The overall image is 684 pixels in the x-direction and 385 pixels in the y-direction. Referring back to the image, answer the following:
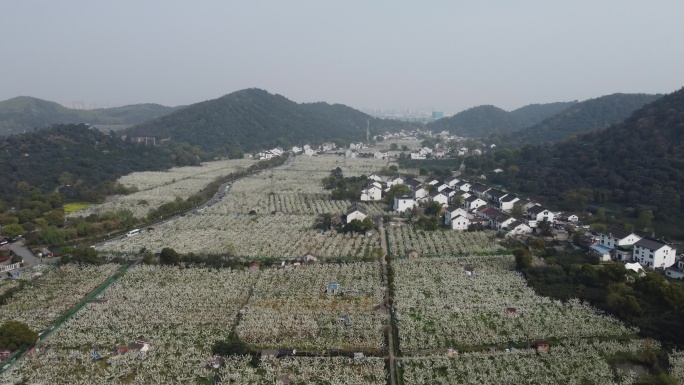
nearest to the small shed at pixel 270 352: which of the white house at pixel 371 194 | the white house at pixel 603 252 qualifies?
the white house at pixel 603 252

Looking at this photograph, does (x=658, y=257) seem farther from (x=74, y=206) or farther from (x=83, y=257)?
(x=74, y=206)

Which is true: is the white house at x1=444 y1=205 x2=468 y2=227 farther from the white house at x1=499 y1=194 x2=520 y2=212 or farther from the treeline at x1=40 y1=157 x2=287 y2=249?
the treeline at x1=40 y1=157 x2=287 y2=249

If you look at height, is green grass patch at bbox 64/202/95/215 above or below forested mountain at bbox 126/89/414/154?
below

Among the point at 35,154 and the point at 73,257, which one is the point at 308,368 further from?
the point at 35,154

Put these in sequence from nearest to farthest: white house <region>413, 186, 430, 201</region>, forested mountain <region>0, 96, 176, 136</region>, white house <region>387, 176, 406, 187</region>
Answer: white house <region>413, 186, 430, 201</region> < white house <region>387, 176, 406, 187</region> < forested mountain <region>0, 96, 176, 136</region>

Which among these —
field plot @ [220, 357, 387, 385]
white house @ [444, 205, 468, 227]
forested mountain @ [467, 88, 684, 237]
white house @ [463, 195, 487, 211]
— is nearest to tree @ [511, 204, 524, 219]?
white house @ [463, 195, 487, 211]

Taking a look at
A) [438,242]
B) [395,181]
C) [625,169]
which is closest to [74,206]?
[395,181]

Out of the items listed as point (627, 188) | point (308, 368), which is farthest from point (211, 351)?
point (627, 188)

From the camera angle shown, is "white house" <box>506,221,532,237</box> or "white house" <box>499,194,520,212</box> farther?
"white house" <box>499,194,520,212</box>
